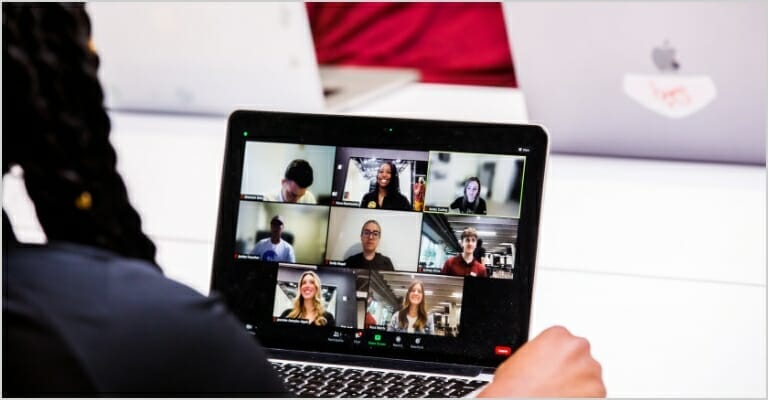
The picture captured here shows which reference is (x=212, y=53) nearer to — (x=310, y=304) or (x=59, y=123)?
(x=310, y=304)

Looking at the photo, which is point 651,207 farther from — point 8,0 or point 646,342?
point 8,0

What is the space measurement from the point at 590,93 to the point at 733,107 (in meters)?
0.18

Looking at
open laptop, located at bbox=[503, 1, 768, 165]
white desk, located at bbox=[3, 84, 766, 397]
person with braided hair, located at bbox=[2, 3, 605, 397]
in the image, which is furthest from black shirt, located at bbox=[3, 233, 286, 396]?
open laptop, located at bbox=[503, 1, 768, 165]

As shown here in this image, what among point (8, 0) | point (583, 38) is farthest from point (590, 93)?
point (8, 0)

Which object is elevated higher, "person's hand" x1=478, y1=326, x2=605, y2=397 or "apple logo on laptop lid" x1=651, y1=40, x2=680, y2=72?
Answer: "apple logo on laptop lid" x1=651, y1=40, x2=680, y2=72

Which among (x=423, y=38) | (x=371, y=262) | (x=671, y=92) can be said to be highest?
(x=423, y=38)

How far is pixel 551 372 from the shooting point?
2.41 ft

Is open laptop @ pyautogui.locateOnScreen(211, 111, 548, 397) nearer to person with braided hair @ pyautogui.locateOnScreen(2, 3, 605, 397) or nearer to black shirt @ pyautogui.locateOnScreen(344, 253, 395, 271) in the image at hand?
black shirt @ pyautogui.locateOnScreen(344, 253, 395, 271)

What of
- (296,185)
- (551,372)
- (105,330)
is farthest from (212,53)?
(105,330)

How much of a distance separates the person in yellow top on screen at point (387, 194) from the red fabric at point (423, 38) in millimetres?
999

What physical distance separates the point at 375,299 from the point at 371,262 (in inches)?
1.4

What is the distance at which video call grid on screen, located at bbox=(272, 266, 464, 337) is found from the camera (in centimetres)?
91

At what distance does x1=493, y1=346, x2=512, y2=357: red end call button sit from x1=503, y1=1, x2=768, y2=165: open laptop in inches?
21.4

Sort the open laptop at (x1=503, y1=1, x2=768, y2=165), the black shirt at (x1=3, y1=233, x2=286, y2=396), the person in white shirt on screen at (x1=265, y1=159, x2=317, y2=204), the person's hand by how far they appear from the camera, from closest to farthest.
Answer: the black shirt at (x1=3, y1=233, x2=286, y2=396) → the person's hand → the person in white shirt on screen at (x1=265, y1=159, x2=317, y2=204) → the open laptop at (x1=503, y1=1, x2=768, y2=165)
